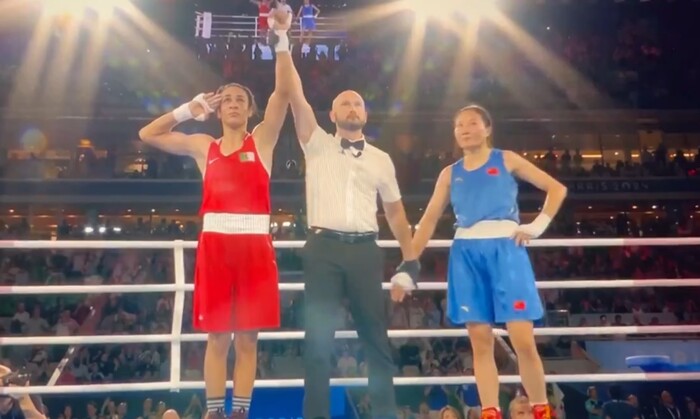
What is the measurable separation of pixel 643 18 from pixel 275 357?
1119 cm

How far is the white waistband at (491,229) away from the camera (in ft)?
9.39

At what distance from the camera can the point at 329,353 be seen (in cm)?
272

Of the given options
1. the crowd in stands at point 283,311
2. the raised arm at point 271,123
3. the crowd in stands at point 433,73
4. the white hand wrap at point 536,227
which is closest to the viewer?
the white hand wrap at point 536,227

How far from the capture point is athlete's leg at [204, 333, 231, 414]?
273 cm

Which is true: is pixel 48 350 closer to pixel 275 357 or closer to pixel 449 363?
pixel 275 357

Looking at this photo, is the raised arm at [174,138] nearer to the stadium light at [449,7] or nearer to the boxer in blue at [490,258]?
the boxer in blue at [490,258]

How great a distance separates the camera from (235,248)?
2764 millimetres

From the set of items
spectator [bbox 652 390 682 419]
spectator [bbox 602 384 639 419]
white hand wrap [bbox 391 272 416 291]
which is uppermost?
white hand wrap [bbox 391 272 416 291]

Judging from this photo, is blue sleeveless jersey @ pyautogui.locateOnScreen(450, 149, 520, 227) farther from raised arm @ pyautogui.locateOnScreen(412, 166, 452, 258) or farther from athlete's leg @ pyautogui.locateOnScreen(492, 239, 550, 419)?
athlete's leg @ pyautogui.locateOnScreen(492, 239, 550, 419)

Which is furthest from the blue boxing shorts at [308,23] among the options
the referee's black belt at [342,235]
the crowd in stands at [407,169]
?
the referee's black belt at [342,235]

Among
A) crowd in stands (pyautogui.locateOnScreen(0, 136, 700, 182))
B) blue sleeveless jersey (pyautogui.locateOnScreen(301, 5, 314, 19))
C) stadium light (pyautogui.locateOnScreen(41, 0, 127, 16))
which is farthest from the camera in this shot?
crowd in stands (pyautogui.locateOnScreen(0, 136, 700, 182))

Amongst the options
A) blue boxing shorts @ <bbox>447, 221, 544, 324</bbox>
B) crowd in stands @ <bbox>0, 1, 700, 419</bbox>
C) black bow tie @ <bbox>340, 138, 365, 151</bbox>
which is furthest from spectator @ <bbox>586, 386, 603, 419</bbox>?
black bow tie @ <bbox>340, 138, 365, 151</bbox>

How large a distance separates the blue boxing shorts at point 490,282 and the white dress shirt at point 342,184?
0.40 meters

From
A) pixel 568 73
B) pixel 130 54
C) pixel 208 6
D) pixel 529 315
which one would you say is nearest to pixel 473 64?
pixel 568 73
